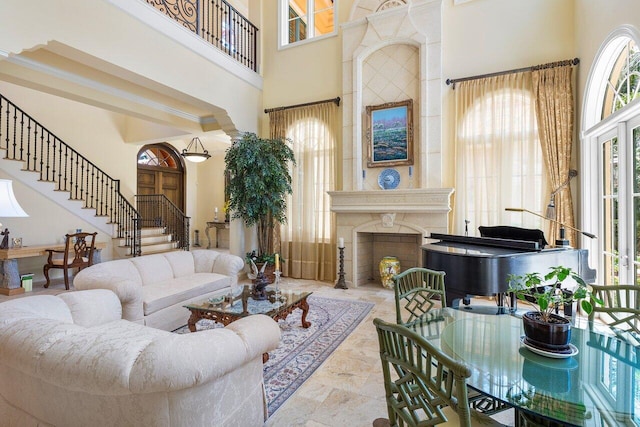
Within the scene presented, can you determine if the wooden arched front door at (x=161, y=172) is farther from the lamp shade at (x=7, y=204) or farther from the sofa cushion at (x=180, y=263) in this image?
the lamp shade at (x=7, y=204)

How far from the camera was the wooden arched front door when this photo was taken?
9.22 m

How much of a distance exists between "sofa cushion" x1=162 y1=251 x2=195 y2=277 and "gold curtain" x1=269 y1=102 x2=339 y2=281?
204 centimetres

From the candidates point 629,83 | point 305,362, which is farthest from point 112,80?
point 629,83

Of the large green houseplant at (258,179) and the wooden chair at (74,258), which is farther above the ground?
the large green houseplant at (258,179)

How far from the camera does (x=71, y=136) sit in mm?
7102

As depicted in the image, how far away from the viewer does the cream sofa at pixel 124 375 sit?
1.27 m

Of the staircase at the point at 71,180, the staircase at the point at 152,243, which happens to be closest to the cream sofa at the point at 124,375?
the staircase at the point at 71,180

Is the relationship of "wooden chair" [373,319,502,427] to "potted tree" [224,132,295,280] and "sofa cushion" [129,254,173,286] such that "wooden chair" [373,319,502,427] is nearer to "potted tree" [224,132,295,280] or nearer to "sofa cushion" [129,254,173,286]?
"sofa cushion" [129,254,173,286]

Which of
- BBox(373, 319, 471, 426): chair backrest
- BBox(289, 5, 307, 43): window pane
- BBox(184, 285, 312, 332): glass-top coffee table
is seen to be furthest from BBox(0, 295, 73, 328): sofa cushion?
BBox(289, 5, 307, 43): window pane

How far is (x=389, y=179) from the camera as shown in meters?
5.29

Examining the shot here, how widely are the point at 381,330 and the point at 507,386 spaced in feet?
1.61

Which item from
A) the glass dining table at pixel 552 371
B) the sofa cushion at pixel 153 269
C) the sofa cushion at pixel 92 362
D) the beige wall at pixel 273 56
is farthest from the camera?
the sofa cushion at pixel 153 269

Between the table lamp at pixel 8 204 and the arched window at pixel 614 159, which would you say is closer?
the table lamp at pixel 8 204

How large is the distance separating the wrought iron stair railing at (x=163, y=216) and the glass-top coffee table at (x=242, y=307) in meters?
6.21
